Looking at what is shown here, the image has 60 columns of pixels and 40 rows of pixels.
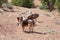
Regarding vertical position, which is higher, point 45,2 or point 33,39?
point 33,39

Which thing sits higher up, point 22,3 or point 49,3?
point 49,3

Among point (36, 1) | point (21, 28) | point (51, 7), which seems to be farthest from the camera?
point (36, 1)

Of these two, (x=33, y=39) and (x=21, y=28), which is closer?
(x=33, y=39)

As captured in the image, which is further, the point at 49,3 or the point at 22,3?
the point at 22,3

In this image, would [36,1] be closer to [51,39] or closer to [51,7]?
[51,7]

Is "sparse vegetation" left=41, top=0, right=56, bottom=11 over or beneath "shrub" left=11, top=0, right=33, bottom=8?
over

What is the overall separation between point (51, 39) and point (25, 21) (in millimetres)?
1639

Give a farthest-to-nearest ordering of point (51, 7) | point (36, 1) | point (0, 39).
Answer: point (36, 1), point (51, 7), point (0, 39)

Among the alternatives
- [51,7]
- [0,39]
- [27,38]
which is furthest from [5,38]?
[51,7]

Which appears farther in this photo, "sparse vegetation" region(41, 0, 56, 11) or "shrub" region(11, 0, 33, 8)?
"shrub" region(11, 0, 33, 8)

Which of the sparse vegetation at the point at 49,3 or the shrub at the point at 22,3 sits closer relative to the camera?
the sparse vegetation at the point at 49,3

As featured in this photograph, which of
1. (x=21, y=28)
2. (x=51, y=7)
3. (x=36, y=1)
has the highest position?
(x=21, y=28)

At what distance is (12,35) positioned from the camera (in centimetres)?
884

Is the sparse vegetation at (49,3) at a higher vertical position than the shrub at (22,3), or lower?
higher
